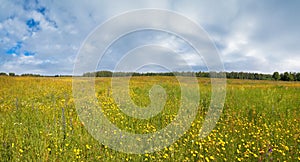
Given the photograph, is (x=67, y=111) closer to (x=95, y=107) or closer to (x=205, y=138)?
(x=95, y=107)

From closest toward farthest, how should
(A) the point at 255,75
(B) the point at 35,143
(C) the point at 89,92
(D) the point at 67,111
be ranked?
(B) the point at 35,143, (D) the point at 67,111, (C) the point at 89,92, (A) the point at 255,75

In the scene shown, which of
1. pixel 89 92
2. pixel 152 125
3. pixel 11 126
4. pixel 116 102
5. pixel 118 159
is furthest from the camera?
pixel 89 92

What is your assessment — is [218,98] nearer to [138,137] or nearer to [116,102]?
[116,102]

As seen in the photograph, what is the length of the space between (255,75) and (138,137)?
11059cm

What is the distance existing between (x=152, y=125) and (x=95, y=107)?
81.0 inches

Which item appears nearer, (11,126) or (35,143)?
(35,143)

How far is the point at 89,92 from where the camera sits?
9.37 metres

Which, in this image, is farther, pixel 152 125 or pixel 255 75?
pixel 255 75

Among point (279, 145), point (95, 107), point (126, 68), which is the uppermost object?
point (126, 68)

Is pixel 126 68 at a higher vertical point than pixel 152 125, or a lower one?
higher

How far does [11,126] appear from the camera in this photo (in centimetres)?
508

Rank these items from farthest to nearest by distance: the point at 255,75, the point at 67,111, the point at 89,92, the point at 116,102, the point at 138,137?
the point at 255,75 < the point at 89,92 < the point at 116,102 < the point at 67,111 < the point at 138,137

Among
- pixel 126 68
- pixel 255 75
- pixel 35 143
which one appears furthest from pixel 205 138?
pixel 255 75

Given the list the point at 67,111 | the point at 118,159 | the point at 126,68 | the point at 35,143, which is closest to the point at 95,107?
the point at 67,111
